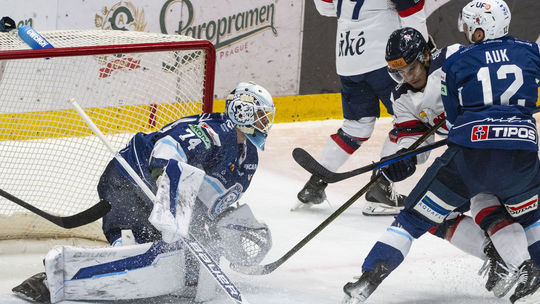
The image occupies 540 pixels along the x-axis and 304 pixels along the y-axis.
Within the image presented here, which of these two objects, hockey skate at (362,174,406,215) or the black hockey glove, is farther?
hockey skate at (362,174,406,215)

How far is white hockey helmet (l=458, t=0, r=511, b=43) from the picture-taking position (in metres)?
3.01

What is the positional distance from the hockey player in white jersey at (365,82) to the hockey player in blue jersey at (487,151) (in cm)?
135

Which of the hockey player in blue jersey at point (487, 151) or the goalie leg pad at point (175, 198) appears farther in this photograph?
the hockey player in blue jersey at point (487, 151)

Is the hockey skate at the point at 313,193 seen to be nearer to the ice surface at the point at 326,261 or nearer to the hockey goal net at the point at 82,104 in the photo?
the ice surface at the point at 326,261

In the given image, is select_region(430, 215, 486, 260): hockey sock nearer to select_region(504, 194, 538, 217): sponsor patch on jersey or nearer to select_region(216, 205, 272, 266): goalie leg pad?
select_region(504, 194, 538, 217): sponsor patch on jersey

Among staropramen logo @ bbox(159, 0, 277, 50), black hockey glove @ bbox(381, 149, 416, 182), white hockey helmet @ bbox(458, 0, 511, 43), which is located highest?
white hockey helmet @ bbox(458, 0, 511, 43)

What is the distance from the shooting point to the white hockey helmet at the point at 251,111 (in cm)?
316

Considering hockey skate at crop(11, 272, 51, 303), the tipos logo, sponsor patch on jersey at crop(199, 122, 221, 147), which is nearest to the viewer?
hockey skate at crop(11, 272, 51, 303)

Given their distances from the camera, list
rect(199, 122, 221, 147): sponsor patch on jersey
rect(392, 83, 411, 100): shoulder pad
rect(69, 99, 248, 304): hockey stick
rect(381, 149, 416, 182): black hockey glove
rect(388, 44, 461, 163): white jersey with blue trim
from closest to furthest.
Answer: rect(69, 99, 248, 304): hockey stick
rect(199, 122, 221, 147): sponsor patch on jersey
rect(381, 149, 416, 182): black hockey glove
rect(388, 44, 461, 163): white jersey with blue trim
rect(392, 83, 411, 100): shoulder pad

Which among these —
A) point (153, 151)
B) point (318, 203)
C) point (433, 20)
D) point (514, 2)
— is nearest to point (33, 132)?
point (153, 151)

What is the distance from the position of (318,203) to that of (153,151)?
1.65 m

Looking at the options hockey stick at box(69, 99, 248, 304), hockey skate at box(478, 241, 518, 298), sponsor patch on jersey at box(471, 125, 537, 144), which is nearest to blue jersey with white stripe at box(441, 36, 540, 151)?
sponsor patch on jersey at box(471, 125, 537, 144)

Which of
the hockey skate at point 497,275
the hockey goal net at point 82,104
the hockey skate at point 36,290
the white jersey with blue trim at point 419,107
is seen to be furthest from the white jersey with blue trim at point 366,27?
the hockey skate at point 36,290

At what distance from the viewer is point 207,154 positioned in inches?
122
